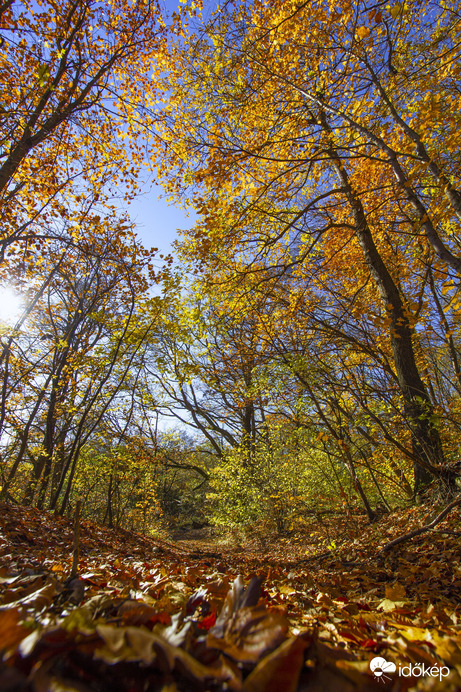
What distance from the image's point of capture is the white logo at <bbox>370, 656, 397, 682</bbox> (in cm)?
63

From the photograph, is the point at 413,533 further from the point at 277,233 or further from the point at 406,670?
the point at 277,233

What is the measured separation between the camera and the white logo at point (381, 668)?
0.63m

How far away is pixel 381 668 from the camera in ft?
2.17

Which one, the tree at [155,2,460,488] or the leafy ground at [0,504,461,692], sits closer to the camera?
the leafy ground at [0,504,461,692]


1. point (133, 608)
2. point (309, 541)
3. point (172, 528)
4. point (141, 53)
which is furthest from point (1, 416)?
Answer: point (172, 528)

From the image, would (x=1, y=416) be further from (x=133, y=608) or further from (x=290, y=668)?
(x=290, y=668)

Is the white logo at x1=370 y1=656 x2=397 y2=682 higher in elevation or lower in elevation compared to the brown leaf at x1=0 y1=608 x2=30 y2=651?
lower

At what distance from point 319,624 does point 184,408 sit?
11.4 meters

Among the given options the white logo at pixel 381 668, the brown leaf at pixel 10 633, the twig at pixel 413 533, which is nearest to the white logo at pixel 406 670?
the white logo at pixel 381 668

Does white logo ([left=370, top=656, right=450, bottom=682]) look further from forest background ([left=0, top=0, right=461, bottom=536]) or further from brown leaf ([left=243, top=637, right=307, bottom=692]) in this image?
forest background ([left=0, top=0, right=461, bottom=536])

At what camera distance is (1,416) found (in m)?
4.73

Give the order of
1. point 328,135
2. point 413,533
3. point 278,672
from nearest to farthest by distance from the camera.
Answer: point 278,672, point 413,533, point 328,135

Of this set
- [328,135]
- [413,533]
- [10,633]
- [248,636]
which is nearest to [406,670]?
[248,636]

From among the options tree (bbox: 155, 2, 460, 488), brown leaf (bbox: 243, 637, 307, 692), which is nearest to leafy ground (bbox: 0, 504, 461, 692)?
brown leaf (bbox: 243, 637, 307, 692)
